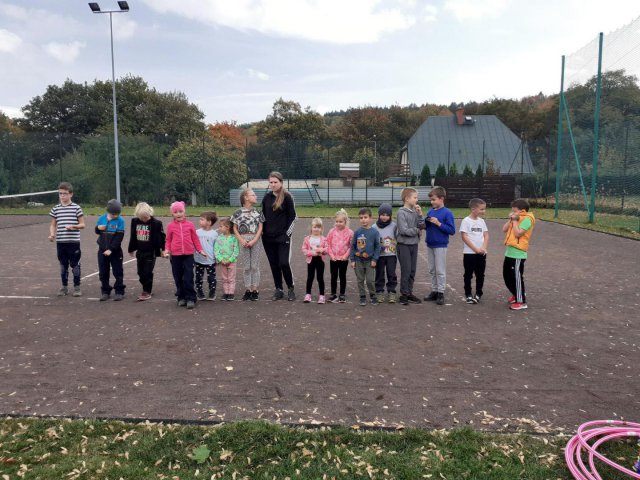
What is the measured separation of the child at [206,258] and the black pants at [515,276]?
4.16 m

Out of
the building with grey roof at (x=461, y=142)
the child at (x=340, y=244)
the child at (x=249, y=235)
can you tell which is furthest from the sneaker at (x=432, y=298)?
the building with grey roof at (x=461, y=142)

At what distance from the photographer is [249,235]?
24.9 ft

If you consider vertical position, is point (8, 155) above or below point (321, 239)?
above

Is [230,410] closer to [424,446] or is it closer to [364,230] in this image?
[424,446]

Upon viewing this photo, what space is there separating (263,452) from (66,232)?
5.95 meters

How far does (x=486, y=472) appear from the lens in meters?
3.21

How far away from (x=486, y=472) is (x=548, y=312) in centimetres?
438

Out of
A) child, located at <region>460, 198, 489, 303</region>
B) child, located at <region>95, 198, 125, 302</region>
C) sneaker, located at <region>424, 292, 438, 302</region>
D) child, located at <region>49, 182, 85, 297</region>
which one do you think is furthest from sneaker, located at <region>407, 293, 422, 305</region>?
child, located at <region>49, 182, 85, 297</region>

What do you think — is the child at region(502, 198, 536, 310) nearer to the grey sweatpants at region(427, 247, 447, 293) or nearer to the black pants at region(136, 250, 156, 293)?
the grey sweatpants at region(427, 247, 447, 293)

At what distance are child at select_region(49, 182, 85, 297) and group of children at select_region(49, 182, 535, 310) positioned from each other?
7 cm

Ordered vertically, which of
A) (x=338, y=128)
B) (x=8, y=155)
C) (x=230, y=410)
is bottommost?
(x=230, y=410)

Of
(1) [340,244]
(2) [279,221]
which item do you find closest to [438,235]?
(1) [340,244]

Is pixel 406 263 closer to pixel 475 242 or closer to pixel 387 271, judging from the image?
pixel 387 271

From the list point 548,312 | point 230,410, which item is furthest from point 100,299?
point 548,312
